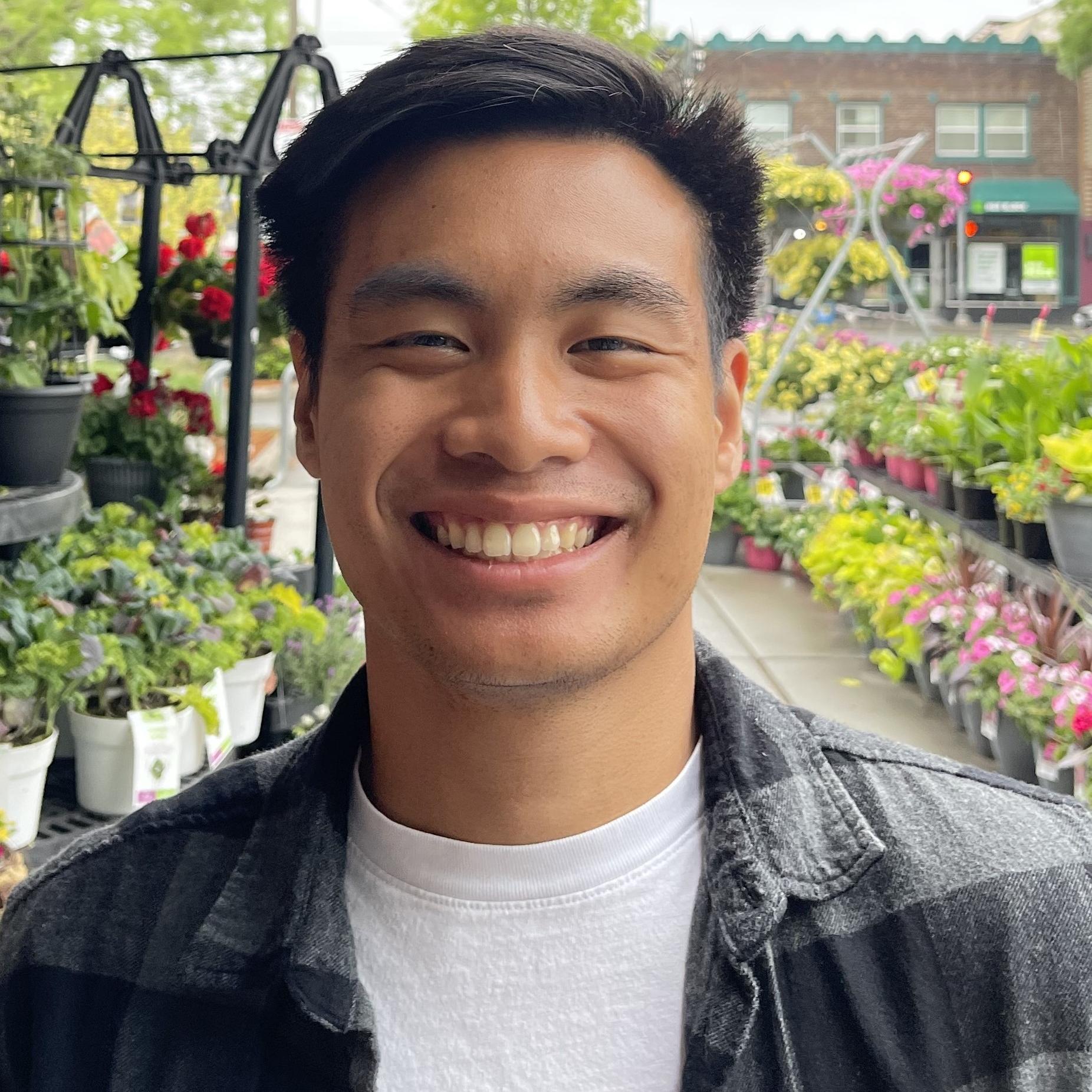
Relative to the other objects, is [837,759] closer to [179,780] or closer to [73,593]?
[179,780]

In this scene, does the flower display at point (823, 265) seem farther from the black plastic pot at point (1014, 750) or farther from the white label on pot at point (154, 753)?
the white label on pot at point (154, 753)

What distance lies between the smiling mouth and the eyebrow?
157mm

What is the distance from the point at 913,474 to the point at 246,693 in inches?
132

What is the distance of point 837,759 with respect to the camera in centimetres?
102

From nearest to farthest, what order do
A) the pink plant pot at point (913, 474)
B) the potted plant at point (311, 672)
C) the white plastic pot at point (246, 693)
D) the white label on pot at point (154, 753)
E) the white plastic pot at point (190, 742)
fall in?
1. the white label on pot at point (154, 753)
2. the white plastic pot at point (190, 742)
3. the white plastic pot at point (246, 693)
4. the potted plant at point (311, 672)
5. the pink plant pot at point (913, 474)

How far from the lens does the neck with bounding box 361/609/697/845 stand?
0.92 meters

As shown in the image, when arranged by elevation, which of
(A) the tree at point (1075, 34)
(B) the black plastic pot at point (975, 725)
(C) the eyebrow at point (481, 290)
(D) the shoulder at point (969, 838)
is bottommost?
(B) the black plastic pot at point (975, 725)

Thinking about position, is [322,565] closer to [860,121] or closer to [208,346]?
[208,346]

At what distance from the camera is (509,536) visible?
880mm

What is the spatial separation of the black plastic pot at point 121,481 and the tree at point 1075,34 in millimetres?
4606

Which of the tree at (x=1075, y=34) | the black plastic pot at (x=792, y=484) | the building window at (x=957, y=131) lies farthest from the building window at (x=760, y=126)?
the building window at (x=957, y=131)

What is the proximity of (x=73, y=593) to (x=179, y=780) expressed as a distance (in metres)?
0.50

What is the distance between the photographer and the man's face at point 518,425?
34.6 inches

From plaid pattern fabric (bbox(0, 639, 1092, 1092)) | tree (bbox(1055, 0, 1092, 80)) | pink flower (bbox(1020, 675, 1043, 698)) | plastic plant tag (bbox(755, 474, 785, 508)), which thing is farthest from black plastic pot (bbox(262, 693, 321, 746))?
tree (bbox(1055, 0, 1092, 80))
